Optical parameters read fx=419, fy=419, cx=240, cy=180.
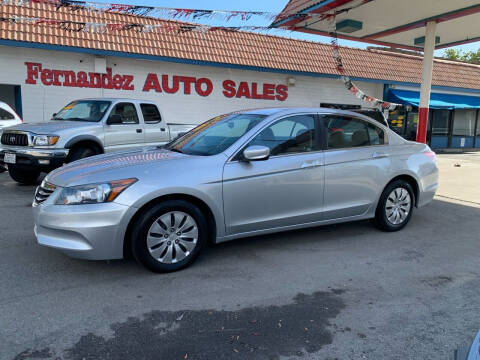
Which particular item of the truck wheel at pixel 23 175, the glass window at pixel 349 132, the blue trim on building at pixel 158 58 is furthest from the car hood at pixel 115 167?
the blue trim on building at pixel 158 58

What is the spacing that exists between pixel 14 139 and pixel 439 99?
62.6 ft

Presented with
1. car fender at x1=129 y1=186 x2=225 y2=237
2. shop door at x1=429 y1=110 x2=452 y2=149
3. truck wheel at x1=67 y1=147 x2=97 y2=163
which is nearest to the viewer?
car fender at x1=129 y1=186 x2=225 y2=237

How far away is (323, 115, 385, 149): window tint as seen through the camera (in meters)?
5.12

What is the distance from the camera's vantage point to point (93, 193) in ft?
12.4

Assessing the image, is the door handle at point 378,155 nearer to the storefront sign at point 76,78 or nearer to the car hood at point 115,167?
the car hood at point 115,167

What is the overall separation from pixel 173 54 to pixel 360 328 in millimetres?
12113

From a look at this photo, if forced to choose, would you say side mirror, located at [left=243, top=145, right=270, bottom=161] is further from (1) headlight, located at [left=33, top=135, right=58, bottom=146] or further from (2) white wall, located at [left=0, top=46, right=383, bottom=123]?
(2) white wall, located at [left=0, top=46, right=383, bottom=123]

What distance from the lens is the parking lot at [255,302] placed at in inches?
113

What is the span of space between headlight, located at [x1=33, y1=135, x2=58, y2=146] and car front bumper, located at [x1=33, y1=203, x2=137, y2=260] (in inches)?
159

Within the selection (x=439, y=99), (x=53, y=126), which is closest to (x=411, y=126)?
(x=439, y=99)

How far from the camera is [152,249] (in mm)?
3955

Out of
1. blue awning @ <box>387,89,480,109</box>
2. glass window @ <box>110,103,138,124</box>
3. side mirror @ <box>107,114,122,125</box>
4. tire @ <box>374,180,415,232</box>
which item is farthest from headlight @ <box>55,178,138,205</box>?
blue awning @ <box>387,89,480,109</box>

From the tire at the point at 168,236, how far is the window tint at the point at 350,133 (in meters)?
1.98

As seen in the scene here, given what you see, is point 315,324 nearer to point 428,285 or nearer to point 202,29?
point 428,285
